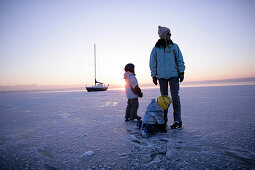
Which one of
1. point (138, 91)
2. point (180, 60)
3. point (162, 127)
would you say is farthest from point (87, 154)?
point (180, 60)

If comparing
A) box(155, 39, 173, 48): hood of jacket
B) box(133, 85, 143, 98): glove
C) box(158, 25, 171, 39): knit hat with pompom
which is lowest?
box(133, 85, 143, 98): glove

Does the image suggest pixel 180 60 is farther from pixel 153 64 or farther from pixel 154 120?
pixel 154 120

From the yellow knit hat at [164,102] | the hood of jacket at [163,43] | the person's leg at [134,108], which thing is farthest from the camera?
the person's leg at [134,108]

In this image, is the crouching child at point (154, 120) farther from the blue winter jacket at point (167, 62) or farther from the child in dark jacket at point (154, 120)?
the blue winter jacket at point (167, 62)

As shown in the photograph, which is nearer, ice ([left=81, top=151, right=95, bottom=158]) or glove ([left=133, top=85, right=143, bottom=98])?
ice ([left=81, top=151, right=95, bottom=158])

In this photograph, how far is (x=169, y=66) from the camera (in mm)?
2939

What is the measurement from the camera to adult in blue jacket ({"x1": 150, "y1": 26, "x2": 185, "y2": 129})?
9.61ft

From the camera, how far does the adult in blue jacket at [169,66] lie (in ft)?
9.61

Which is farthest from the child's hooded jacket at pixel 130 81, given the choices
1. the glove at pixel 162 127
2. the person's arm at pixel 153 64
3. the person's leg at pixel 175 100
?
the glove at pixel 162 127

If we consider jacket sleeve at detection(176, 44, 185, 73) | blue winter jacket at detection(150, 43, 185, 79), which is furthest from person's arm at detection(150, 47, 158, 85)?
jacket sleeve at detection(176, 44, 185, 73)

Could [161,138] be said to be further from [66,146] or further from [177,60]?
[177,60]

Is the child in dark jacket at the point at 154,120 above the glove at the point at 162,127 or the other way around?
above

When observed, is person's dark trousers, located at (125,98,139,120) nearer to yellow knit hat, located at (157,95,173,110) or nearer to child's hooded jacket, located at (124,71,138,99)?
child's hooded jacket, located at (124,71,138,99)

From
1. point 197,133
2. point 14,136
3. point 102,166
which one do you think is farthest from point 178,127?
point 14,136
